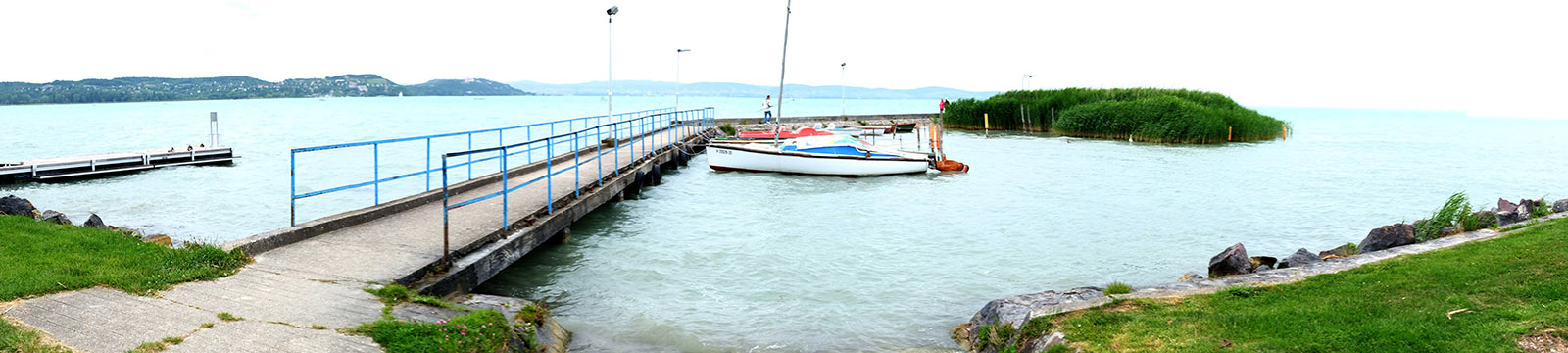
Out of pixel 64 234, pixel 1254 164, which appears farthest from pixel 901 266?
pixel 1254 164

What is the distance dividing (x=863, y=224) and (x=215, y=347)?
41.8ft

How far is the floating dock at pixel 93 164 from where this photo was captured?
2530 centimetres

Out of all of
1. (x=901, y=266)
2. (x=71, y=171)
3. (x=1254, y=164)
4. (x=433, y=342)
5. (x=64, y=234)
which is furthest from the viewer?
(x=1254, y=164)

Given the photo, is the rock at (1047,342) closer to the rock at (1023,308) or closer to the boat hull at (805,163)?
the rock at (1023,308)

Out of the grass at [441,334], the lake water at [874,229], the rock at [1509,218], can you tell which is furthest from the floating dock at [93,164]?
the rock at [1509,218]

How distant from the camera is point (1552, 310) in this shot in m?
6.09

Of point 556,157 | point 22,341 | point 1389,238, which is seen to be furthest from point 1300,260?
point 556,157

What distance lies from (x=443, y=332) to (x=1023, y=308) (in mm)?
5058

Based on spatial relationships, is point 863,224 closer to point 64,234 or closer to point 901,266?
point 901,266

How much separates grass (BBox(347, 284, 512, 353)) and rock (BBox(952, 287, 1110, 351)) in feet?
14.1

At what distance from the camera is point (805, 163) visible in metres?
26.2

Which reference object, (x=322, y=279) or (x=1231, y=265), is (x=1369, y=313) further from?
(x=322, y=279)

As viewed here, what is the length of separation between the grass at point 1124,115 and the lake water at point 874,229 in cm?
871

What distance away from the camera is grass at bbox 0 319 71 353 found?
551cm
